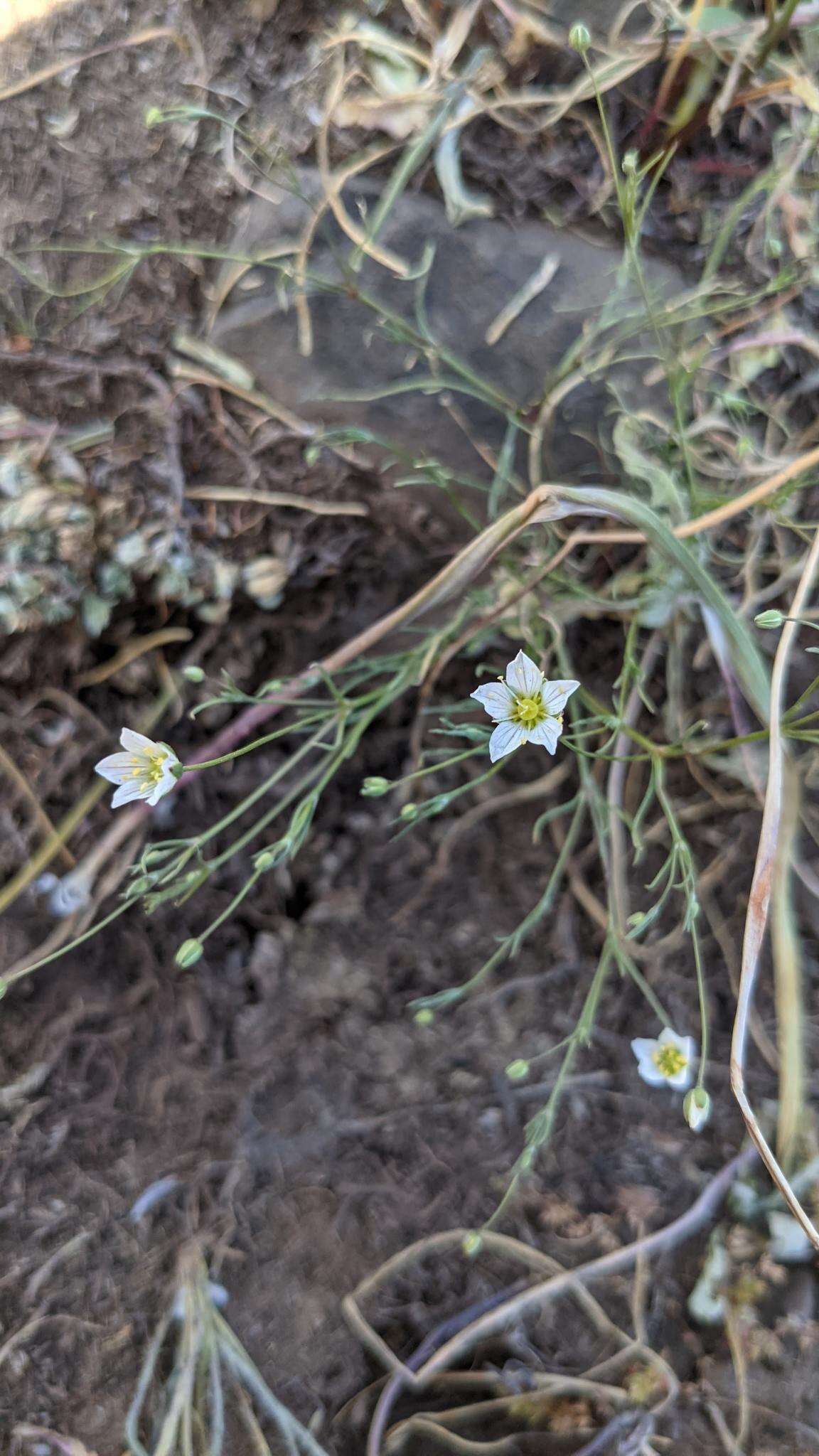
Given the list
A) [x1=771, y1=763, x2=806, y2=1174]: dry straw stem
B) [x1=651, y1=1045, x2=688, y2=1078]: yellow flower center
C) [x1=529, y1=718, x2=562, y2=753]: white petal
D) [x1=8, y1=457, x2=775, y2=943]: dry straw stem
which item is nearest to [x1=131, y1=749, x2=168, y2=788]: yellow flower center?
[x1=8, y1=457, x2=775, y2=943]: dry straw stem

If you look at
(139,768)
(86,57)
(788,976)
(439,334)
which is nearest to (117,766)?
(139,768)

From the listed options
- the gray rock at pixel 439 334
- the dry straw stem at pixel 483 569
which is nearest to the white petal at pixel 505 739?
the dry straw stem at pixel 483 569

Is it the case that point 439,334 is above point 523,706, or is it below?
above

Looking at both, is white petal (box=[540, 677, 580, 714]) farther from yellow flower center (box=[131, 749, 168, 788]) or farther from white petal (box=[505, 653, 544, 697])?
yellow flower center (box=[131, 749, 168, 788])

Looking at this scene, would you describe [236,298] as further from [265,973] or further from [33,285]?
[265,973]

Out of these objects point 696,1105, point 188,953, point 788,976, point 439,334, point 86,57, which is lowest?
point 788,976

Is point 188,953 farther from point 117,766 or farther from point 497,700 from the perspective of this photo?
point 497,700

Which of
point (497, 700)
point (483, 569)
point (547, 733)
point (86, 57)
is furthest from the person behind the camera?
point (86, 57)

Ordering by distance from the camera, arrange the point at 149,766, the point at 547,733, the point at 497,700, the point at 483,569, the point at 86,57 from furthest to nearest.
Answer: the point at 86,57 < the point at 483,569 < the point at 149,766 < the point at 497,700 < the point at 547,733

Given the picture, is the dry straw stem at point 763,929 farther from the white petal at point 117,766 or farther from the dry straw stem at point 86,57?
the dry straw stem at point 86,57
